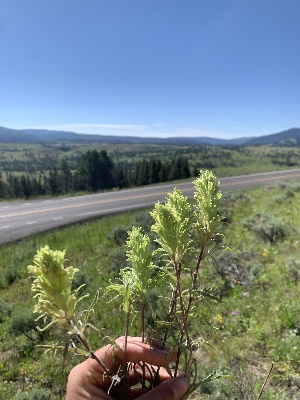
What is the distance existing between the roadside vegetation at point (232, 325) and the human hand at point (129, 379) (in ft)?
3.53

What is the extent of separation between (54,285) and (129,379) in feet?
2.73

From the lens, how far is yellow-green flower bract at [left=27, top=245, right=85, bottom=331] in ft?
3.18

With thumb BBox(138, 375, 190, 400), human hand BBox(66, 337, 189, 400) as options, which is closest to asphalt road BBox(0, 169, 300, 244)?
human hand BBox(66, 337, 189, 400)

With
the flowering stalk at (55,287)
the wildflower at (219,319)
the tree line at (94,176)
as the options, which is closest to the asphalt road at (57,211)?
the wildflower at (219,319)

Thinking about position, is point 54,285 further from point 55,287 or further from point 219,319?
point 219,319

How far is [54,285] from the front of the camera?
3.27 ft

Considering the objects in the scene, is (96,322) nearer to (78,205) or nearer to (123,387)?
(123,387)

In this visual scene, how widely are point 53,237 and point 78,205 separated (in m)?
14.0

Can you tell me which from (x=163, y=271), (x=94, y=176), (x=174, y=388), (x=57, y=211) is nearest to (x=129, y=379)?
(x=174, y=388)

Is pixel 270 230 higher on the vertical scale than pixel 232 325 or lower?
higher

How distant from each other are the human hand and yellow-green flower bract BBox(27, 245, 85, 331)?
0.93 feet

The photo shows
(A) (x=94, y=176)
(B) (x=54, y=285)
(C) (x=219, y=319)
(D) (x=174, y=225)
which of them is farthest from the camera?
(A) (x=94, y=176)

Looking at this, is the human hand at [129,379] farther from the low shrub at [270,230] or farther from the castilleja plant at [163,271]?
the low shrub at [270,230]

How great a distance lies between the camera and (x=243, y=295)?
7.65 m
